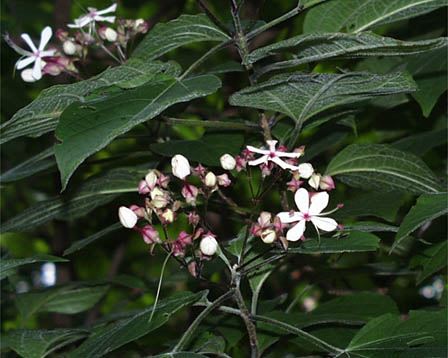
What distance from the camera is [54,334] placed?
140 centimetres

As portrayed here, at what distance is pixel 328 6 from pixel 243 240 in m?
0.45

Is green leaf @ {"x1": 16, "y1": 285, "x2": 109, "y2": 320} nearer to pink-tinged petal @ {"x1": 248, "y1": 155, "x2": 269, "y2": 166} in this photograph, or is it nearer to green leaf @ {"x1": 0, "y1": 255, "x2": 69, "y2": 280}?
green leaf @ {"x1": 0, "y1": 255, "x2": 69, "y2": 280}

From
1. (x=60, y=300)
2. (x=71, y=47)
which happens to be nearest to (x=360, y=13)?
(x=71, y=47)

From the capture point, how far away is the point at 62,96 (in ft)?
3.63

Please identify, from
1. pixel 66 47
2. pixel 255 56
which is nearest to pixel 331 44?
pixel 255 56

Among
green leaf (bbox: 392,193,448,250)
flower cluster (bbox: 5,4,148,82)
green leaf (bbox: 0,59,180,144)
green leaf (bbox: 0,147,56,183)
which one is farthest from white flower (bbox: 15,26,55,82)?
green leaf (bbox: 392,193,448,250)

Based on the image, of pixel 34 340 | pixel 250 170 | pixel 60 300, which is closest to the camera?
pixel 250 170

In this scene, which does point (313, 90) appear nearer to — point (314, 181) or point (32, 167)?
point (314, 181)

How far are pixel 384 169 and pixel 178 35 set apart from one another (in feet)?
1.33

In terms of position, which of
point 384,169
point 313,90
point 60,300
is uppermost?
point 313,90

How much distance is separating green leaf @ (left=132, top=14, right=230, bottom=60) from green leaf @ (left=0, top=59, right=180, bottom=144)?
15 cm

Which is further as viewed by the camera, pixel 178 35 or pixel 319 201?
pixel 178 35

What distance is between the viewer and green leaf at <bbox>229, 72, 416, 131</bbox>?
1.16 meters

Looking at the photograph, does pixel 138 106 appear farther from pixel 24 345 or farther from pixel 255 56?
pixel 24 345
